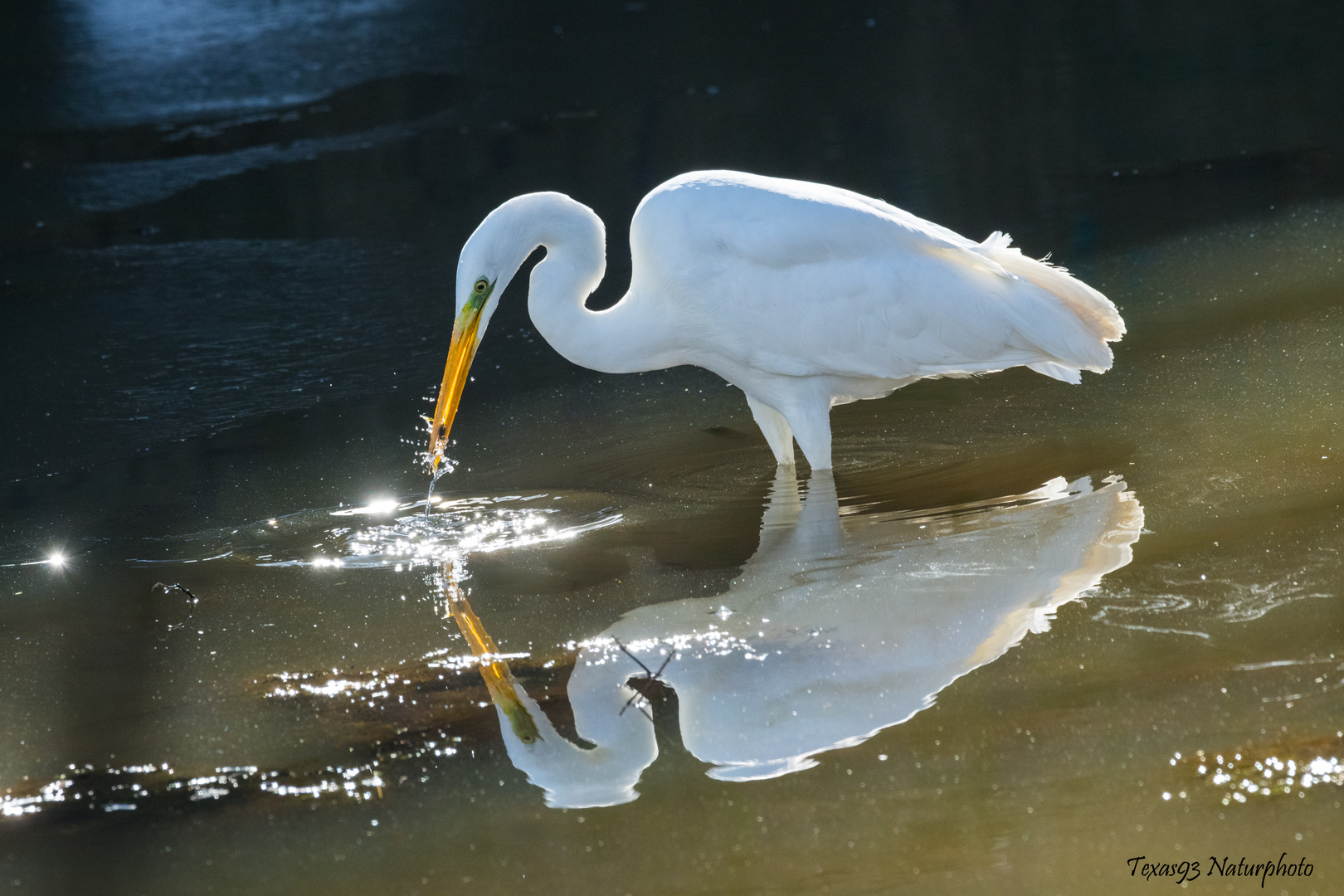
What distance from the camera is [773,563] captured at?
384 cm

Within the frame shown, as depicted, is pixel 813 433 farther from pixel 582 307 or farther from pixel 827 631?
pixel 827 631

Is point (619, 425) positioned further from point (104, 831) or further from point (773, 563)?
point (104, 831)

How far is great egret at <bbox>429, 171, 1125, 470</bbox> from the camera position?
440 centimetres

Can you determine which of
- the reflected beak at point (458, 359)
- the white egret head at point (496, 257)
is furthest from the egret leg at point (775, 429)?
the reflected beak at point (458, 359)

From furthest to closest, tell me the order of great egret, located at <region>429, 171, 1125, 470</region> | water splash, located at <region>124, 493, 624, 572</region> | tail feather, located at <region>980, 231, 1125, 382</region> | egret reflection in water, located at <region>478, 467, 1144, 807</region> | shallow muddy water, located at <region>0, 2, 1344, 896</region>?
tail feather, located at <region>980, 231, 1125, 382</region>
great egret, located at <region>429, 171, 1125, 470</region>
water splash, located at <region>124, 493, 624, 572</region>
egret reflection in water, located at <region>478, 467, 1144, 807</region>
shallow muddy water, located at <region>0, 2, 1344, 896</region>

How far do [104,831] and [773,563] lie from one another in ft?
6.02

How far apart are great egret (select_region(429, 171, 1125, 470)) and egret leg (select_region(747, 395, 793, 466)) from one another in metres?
0.11

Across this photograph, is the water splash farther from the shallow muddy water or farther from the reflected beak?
the reflected beak

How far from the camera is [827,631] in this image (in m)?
3.32

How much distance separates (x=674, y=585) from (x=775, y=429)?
1.09 meters

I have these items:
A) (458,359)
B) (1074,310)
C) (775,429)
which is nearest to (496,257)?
(458,359)

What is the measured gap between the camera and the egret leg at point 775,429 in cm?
469

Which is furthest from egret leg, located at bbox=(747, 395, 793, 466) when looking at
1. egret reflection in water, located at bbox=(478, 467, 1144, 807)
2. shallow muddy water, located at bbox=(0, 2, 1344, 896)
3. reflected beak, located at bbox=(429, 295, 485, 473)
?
reflected beak, located at bbox=(429, 295, 485, 473)

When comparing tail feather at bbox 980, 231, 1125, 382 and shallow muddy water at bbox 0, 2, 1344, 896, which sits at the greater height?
tail feather at bbox 980, 231, 1125, 382
